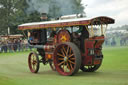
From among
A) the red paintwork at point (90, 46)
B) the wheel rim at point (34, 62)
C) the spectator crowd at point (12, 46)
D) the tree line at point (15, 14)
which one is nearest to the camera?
the red paintwork at point (90, 46)

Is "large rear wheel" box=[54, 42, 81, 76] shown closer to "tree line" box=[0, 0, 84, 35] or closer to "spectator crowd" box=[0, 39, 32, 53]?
"spectator crowd" box=[0, 39, 32, 53]

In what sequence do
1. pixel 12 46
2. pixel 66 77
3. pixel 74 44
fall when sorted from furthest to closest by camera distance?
pixel 12 46 → pixel 74 44 → pixel 66 77

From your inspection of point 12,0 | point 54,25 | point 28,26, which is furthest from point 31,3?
point 12,0

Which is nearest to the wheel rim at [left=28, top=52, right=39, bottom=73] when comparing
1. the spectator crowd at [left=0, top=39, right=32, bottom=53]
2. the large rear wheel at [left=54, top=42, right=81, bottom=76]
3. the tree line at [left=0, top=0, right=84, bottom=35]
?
the large rear wheel at [left=54, top=42, right=81, bottom=76]

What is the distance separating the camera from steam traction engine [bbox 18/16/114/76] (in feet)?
29.8

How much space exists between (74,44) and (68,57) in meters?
0.51

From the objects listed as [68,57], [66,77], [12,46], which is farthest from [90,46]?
[12,46]

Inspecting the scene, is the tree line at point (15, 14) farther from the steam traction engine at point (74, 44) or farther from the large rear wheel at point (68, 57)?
the large rear wheel at point (68, 57)

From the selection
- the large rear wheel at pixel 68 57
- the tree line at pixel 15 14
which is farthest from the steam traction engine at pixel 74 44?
the tree line at pixel 15 14

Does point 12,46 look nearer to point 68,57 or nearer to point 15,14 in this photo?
point 15,14

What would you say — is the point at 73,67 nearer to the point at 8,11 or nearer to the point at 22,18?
the point at 22,18

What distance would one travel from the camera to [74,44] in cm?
920

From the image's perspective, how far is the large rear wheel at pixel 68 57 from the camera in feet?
29.2

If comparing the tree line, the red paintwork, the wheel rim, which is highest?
the tree line
